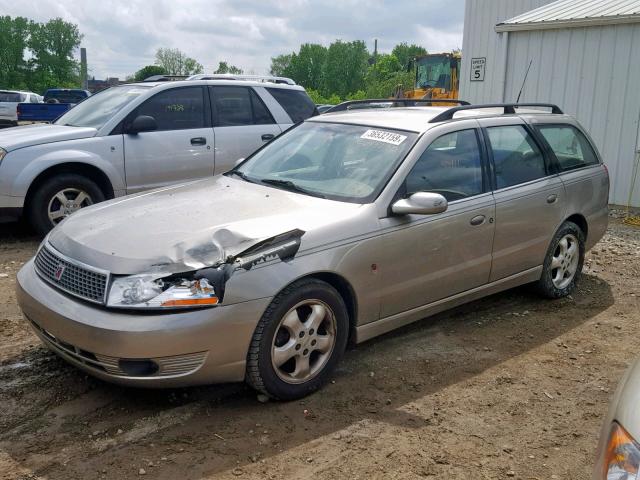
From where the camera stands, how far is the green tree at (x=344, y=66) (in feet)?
303

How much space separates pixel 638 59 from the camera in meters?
9.77

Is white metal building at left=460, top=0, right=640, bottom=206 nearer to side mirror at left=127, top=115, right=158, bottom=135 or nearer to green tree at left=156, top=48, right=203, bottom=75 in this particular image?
side mirror at left=127, top=115, right=158, bottom=135

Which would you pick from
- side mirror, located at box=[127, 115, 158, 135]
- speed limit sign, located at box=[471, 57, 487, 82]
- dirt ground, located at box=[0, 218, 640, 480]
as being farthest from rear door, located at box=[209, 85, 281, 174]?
speed limit sign, located at box=[471, 57, 487, 82]

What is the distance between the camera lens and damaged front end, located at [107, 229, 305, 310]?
3.21m

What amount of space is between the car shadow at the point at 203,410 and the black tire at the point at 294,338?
98 mm

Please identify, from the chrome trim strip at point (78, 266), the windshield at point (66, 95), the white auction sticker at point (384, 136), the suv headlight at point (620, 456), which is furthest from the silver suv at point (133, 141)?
the windshield at point (66, 95)

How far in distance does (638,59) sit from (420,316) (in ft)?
24.7

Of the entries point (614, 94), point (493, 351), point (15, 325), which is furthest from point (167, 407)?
point (614, 94)

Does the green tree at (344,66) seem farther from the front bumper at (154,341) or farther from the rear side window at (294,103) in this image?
the front bumper at (154,341)

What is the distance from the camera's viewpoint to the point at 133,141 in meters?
7.18

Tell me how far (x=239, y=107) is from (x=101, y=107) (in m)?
1.63

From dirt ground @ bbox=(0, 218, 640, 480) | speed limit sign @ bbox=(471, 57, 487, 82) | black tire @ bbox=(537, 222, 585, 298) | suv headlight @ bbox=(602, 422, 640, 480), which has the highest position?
speed limit sign @ bbox=(471, 57, 487, 82)

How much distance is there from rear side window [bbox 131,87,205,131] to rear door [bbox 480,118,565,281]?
12.9 feet

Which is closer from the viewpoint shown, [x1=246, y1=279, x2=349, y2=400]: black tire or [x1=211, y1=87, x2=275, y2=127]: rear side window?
[x1=246, y1=279, x2=349, y2=400]: black tire
